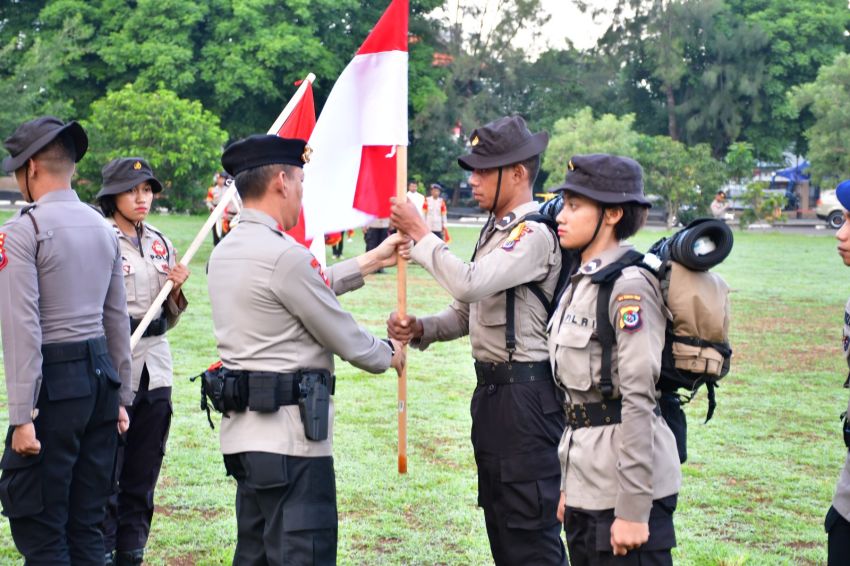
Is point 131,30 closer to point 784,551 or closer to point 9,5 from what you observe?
point 9,5

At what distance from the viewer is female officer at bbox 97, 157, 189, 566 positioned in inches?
228

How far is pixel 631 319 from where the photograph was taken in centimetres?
364

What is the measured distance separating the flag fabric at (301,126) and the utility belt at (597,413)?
90.7 inches

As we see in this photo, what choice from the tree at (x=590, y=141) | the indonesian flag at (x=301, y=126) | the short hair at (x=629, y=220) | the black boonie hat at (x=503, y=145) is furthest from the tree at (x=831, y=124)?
the short hair at (x=629, y=220)

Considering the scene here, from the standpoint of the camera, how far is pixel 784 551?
6.14m

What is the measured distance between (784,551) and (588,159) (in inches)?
129

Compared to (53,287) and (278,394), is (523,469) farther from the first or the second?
(53,287)

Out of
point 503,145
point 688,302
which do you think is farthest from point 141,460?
point 688,302

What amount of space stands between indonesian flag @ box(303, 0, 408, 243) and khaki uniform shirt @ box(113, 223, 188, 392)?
0.88 metres

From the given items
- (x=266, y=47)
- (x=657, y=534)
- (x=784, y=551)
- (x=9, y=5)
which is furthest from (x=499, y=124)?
(x=9, y=5)

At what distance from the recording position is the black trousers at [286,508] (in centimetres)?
411

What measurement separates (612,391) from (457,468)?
4.26 m

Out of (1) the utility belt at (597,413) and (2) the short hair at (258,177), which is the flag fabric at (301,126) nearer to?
(2) the short hair at (258,177)

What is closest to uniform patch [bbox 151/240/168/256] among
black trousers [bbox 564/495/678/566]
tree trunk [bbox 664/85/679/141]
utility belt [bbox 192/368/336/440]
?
utility belt [bbox 192/368/336/440]
